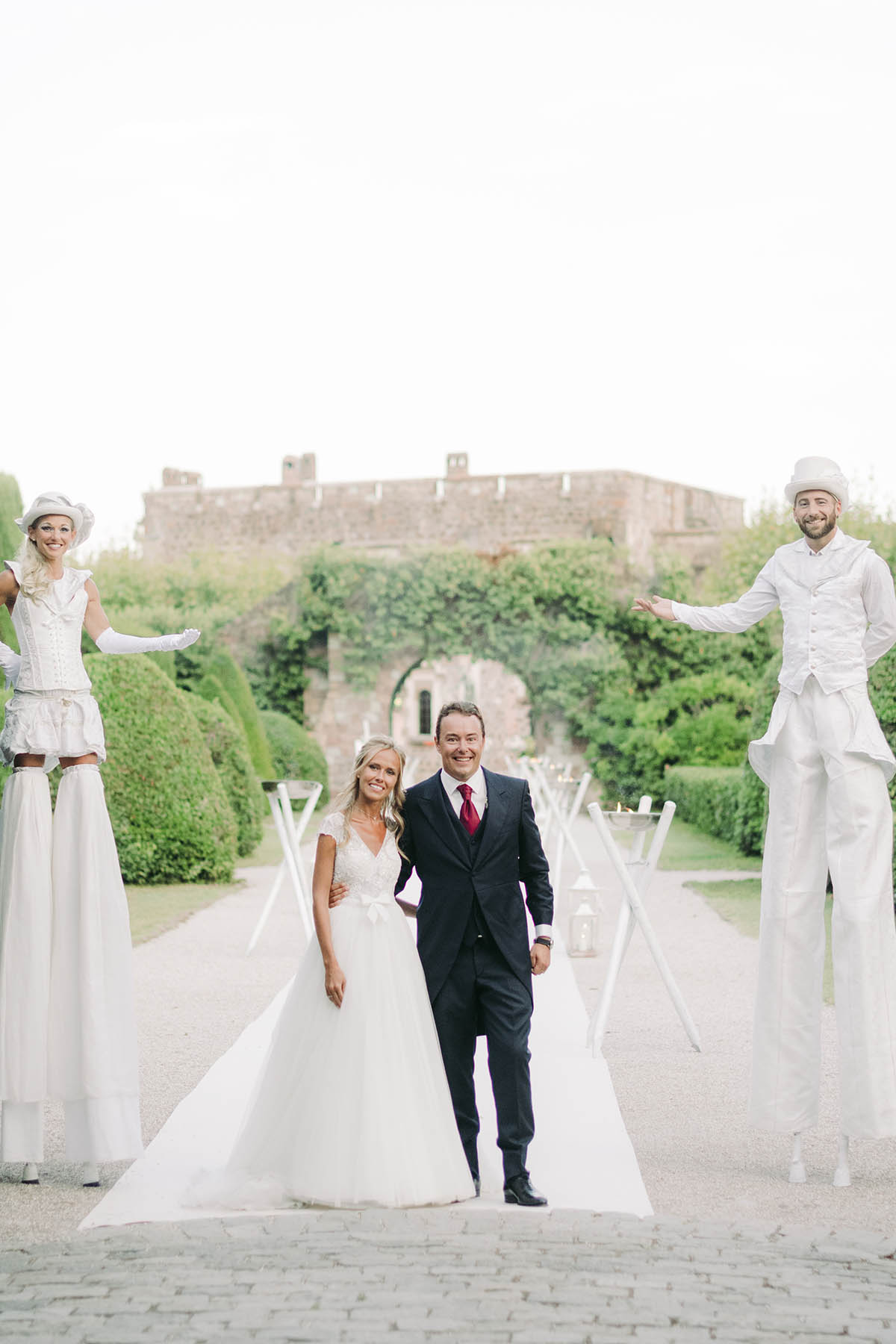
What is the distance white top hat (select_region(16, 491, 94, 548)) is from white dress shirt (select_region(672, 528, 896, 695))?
6.10 ft

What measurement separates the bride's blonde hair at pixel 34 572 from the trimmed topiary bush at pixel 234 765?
35.6ft

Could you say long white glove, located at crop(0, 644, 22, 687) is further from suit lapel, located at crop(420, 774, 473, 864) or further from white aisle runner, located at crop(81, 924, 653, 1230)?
white aisle runner, located at crop(81, 924, 653, 1230)

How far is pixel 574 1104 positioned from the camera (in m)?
5.30

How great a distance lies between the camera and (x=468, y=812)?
13.9 ft

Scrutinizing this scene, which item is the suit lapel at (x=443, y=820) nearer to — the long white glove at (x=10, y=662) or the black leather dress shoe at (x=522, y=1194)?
the black leather dress shoe at (x=522, y=1194)

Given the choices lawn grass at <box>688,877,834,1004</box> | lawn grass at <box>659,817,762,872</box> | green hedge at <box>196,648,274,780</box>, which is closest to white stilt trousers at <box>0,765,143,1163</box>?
lawn grass at <box>688,877,834,1004</box>

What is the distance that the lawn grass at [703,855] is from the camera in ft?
49.9

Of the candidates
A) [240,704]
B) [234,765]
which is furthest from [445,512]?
[234,765]

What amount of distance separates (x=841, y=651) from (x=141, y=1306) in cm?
267

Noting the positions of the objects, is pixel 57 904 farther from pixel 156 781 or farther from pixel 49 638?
pixel 156 781

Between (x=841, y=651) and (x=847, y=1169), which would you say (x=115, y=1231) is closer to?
(x=847, y=1169)

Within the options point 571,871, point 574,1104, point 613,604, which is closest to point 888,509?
point 613,604

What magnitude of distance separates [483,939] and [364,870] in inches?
15.2

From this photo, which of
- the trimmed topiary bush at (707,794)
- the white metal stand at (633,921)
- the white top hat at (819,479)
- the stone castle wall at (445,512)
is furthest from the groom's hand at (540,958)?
the stone castle wall at (445,512)
